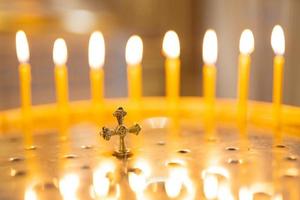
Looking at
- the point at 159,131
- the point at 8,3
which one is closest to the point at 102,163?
the point at 159,131

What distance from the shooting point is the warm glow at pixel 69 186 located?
1.65 feet

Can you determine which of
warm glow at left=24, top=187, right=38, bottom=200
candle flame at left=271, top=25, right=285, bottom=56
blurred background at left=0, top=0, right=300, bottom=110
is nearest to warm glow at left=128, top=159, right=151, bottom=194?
warm glow at left=24, top=187, right=38, bottom=200

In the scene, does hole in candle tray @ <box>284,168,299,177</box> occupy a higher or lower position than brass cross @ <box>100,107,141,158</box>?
lower

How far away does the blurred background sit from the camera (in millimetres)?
1520

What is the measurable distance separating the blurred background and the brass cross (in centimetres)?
98

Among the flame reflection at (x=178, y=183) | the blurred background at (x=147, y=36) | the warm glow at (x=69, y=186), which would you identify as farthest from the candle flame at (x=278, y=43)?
the blurred background at (x=147, y=36)

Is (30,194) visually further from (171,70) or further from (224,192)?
(171,70)

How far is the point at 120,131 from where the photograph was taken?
2.00 ft

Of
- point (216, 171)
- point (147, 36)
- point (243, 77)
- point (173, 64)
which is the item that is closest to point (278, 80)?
point (243, 77)

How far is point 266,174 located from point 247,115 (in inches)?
10.6

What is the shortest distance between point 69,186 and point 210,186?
0.16 meters

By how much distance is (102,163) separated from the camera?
60cm

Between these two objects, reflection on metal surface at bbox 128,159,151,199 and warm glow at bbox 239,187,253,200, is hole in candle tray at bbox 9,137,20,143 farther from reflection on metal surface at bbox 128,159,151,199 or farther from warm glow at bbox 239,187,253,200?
warm glow at bbox 239,187,253,200

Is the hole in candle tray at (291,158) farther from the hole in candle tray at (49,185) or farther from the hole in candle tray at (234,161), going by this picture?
the hole in candle tray at (49,185)
